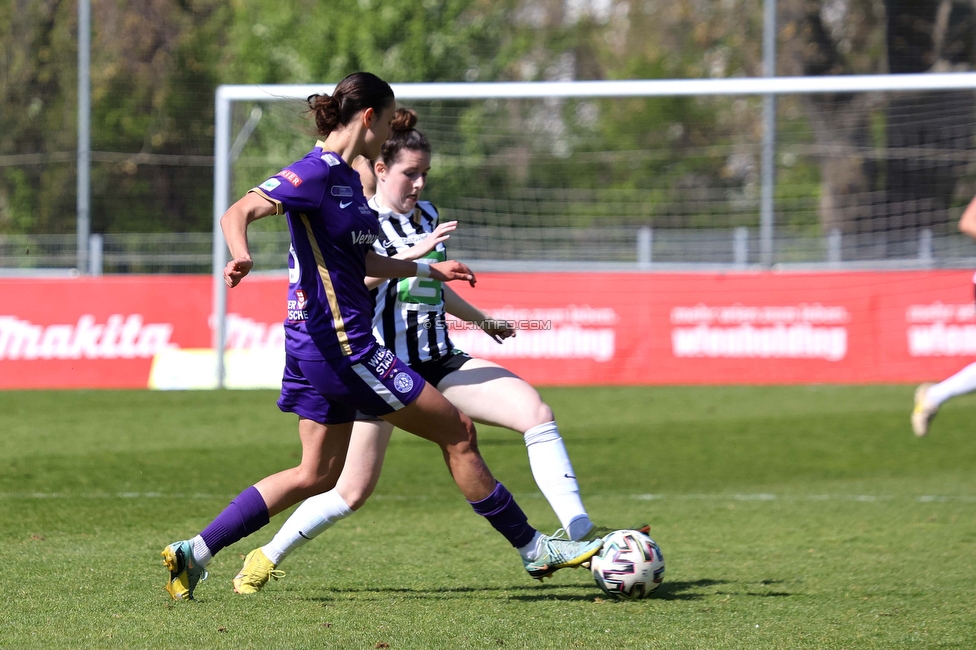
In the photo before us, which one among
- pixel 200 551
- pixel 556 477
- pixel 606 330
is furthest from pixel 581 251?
Result: pixel 200 551

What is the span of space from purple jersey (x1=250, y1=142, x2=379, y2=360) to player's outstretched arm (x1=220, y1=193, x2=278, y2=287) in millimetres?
119

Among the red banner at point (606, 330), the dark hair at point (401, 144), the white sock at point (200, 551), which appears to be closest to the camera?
the white sock at point (200, 551)

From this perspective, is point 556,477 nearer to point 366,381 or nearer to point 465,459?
point 465,459

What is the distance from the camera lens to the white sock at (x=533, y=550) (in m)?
4.83

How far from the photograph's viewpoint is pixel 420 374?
510 cm

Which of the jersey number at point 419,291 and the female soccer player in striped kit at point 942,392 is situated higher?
the jersey number at point 419,291

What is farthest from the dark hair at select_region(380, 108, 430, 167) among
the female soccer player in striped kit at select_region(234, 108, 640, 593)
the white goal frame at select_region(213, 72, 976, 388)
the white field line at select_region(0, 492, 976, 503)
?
the white goal frame at select_region(213, 72, 976, 388)

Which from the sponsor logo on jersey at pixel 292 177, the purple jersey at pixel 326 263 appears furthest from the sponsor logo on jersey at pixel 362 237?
the sponsor logo on jersey at pixel 292 177

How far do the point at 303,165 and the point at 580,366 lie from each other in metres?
11.6

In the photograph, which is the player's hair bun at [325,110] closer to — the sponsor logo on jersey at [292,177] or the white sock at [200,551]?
the sponsor logo on jersey at [292,177]

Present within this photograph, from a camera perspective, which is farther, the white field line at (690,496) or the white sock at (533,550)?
the white field line at (690,496)

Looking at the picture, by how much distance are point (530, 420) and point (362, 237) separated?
109cm

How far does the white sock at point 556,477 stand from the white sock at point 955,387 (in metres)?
2.69

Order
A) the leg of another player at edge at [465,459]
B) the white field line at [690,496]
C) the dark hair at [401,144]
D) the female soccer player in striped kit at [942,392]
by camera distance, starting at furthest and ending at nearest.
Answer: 1. the white field line at [690,496]
2. the female soccer player in striped kit at [942,392]
3. the dark hair at [401,144]
4. the leg of another player at edge at [465,459]
